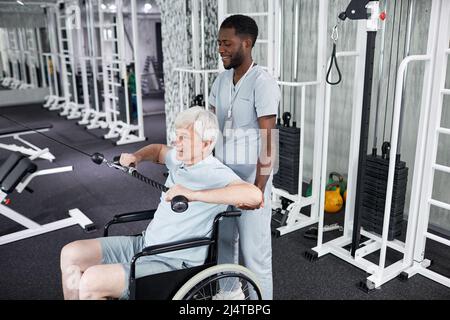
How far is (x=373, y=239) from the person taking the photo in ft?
8.61

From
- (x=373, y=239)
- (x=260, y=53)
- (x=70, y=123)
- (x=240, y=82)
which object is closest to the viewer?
(x=240, y=82)

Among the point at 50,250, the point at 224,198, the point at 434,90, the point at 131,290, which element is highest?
the point at 434,90

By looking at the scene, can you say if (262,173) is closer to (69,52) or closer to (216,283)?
(216,283)

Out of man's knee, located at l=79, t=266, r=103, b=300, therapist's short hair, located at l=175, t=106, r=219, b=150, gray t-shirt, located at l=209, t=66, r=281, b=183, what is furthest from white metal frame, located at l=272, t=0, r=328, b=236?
man's knee, located at l=79, t=266, r=103, b=300

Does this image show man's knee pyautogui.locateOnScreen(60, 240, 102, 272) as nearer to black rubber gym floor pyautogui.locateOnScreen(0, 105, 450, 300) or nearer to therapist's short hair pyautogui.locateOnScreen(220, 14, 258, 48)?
black rubber gym floor pyautogui.locateOnScreen(0, 105, 450, 300)

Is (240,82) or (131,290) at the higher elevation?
(240,82)

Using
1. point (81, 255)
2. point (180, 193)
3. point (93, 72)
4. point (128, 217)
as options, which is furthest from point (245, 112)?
point (93, 72)

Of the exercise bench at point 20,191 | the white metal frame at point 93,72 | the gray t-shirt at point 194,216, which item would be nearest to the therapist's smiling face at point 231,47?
the gray t-shirt at point 194,216

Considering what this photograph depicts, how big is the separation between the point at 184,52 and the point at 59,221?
2.13 meters

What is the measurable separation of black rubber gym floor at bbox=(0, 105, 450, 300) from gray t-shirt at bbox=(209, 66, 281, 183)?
0.85m

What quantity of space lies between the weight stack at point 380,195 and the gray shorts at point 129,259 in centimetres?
133

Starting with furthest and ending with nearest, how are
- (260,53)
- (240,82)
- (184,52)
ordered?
(184,52)
(260,53)
(240,82)
